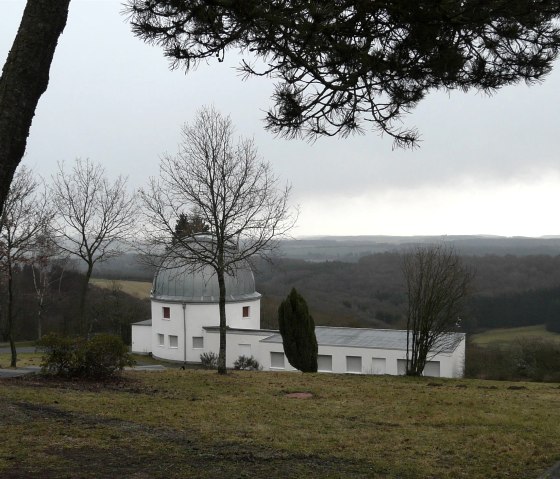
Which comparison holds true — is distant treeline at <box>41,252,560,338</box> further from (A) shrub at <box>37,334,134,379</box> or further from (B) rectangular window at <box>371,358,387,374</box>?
(A) shrub at <box>37,334,134,379</box>

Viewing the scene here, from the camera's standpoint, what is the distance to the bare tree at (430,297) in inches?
854

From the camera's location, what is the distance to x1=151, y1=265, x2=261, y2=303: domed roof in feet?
121

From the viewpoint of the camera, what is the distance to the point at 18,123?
4.14 meters

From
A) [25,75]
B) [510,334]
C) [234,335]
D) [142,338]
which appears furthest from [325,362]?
[25,75]

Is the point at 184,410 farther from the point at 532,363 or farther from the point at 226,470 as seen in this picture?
the point at 532,363

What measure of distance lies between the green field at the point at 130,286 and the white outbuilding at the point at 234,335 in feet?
52.4

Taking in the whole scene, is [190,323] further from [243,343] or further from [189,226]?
[189,226]

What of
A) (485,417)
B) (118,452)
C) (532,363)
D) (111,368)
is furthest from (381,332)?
(118,452)

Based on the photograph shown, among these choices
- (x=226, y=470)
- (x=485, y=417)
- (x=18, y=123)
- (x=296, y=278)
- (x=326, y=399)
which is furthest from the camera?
(x=296, y=278)

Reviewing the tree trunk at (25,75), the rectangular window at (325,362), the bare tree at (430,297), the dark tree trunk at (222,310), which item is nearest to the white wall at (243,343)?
the rectangular window at (325,362)

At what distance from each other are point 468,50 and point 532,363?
2384 cm

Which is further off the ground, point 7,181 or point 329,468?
point 7,181

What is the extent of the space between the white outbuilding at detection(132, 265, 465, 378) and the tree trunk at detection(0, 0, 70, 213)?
27.0 metres

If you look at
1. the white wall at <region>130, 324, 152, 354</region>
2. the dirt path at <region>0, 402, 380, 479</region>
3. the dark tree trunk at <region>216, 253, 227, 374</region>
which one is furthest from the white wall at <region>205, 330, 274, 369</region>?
the dirt path at <region>0, 402, 380, 479</region>
